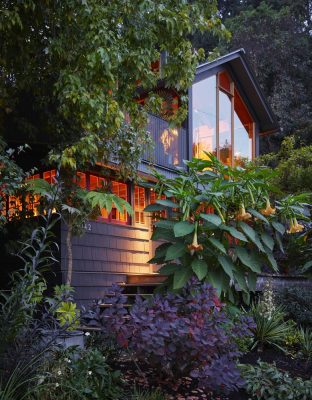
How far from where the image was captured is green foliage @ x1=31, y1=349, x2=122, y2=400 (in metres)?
4.78

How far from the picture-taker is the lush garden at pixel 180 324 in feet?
15.9

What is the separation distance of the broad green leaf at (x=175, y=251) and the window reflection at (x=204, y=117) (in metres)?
8.31

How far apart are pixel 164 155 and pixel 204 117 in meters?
2.75

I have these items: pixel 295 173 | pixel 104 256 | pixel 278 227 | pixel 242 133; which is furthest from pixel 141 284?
pixel 242 133

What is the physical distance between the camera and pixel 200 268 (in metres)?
6.43

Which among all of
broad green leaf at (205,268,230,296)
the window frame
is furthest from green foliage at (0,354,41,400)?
the window frame

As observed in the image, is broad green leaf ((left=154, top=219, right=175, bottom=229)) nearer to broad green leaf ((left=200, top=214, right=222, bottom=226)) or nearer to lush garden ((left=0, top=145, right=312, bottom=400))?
lush garden ((left=0, top=145, right=312, bottom=400))

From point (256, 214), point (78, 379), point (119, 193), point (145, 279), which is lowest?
point (78, 379)

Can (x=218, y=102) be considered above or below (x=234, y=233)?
above

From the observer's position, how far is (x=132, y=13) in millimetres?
7668

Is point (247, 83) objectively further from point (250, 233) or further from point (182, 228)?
point (182, 228)

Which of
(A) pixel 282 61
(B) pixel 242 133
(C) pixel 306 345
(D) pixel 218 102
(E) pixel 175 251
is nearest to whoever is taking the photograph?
(E) pixel 175 251

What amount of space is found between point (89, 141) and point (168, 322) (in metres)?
3.04

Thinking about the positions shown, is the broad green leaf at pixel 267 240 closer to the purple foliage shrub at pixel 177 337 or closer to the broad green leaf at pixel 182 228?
the broad green leaf at pixel 182 228
